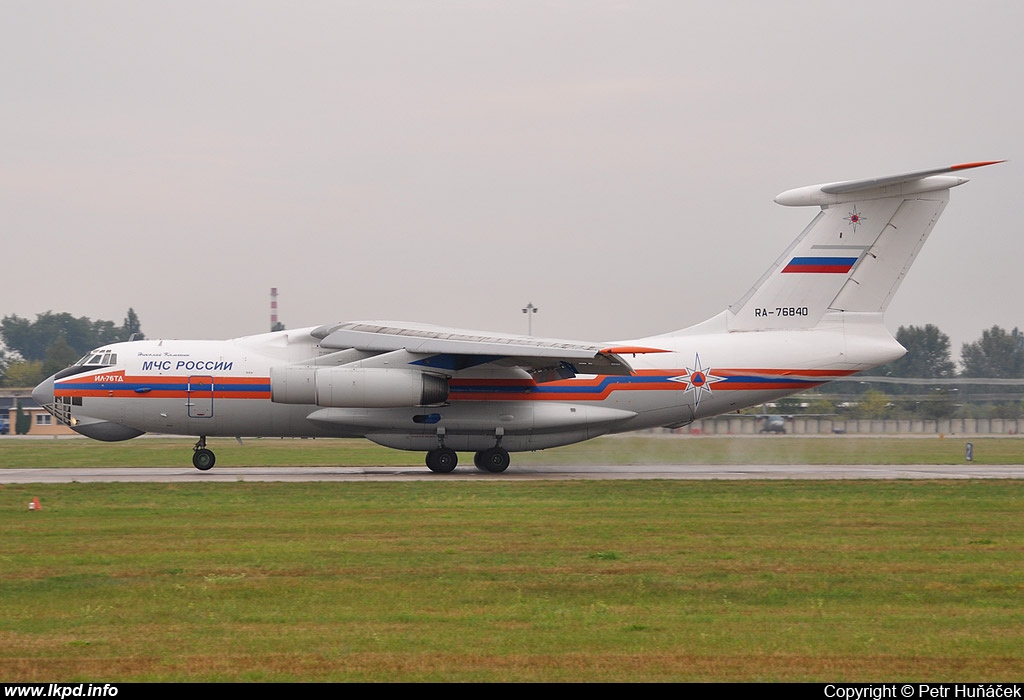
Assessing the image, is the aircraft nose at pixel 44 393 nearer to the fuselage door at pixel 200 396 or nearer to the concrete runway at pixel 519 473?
the concrete runway at pixel 519 473

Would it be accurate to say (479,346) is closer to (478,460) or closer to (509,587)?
(478,460)

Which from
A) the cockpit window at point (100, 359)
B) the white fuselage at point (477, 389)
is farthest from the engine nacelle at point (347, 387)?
the cockpit window at point (100, 359)

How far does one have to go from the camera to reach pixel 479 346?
71.9ft

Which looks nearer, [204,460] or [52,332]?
[204,460]

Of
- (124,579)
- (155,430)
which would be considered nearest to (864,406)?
(155,430)

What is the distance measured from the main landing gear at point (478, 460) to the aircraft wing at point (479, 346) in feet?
6.67

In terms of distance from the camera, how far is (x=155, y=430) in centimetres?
2380

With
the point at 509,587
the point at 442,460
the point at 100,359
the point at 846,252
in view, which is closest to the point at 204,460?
the point at 100,359

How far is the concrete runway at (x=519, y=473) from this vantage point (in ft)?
72.4

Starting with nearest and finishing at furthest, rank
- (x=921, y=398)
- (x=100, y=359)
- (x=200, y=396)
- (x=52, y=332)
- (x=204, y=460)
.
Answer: (x=200, y=396), (x=100, y=359), (x=204, y=460), (x=921, y=398), (x=52, y=332)

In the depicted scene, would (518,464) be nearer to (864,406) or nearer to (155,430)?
(155,430)

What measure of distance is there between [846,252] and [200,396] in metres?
14.2

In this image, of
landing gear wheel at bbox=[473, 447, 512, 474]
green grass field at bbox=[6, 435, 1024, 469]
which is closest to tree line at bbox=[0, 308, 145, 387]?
green grass field at bbox=[6, 435, 1024, 469]

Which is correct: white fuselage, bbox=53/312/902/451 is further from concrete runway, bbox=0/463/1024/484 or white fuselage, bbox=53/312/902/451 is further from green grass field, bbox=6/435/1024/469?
green grass field, bbox=6/435/1024/469
